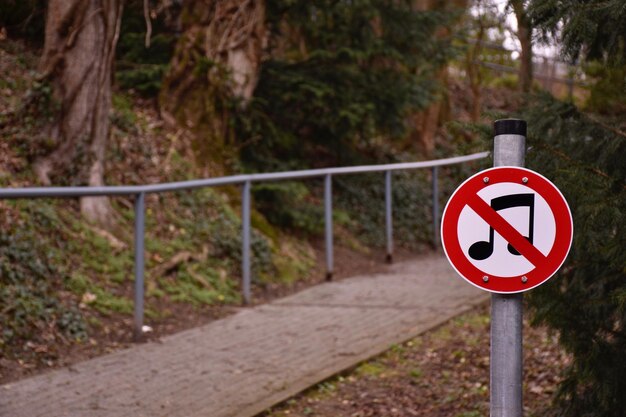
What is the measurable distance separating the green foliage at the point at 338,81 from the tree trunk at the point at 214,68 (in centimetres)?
40

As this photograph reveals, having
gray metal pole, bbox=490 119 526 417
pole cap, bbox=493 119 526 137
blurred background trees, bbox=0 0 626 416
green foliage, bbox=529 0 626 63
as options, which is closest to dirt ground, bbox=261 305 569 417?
blurred background trees, bbox=0 0 626 416

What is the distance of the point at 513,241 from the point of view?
3301 mm

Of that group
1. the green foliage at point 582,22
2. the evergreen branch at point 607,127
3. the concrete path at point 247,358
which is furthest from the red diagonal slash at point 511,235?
the concrete path at point 247,358

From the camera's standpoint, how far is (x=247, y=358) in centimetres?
669

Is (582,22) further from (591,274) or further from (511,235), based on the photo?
(511,235)

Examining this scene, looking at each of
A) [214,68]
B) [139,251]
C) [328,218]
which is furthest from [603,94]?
[214,68]

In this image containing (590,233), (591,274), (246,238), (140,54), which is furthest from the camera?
(140,54)

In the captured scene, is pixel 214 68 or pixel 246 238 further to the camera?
pixel 214 68

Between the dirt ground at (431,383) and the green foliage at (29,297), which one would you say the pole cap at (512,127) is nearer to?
the dirt ground at (431,383)

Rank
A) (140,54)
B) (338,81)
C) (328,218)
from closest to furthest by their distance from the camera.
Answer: (328,218), (140,54), (338,81)

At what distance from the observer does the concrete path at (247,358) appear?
5.49m

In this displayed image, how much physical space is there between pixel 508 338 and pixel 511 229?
40 centimetres

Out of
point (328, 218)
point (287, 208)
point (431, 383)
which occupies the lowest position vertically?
point (431, 383)

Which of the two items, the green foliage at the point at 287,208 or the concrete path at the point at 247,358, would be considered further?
the green foliage at the point at 287,208
